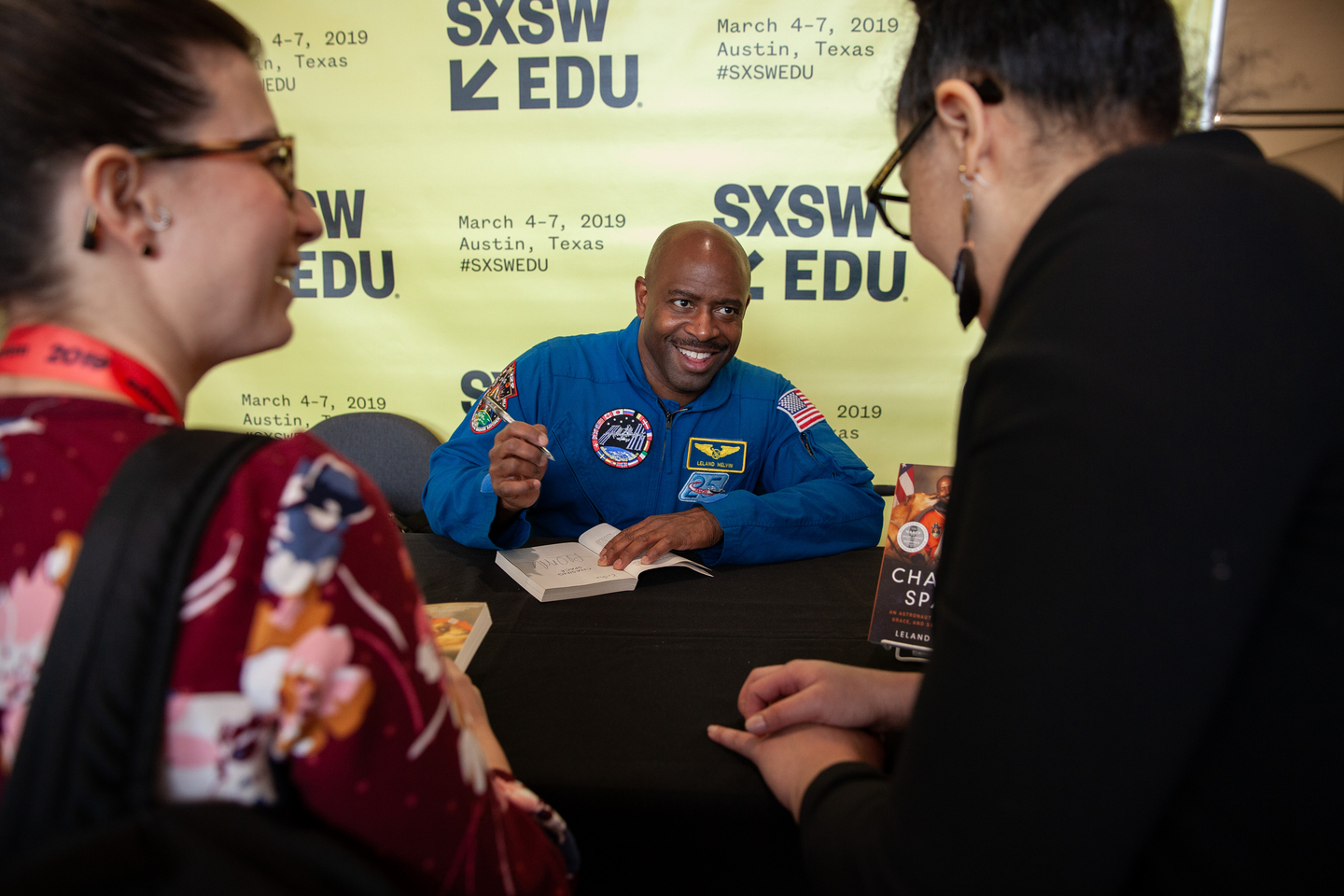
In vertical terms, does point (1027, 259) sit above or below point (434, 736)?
above

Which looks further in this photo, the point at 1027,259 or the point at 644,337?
the point at 644,337

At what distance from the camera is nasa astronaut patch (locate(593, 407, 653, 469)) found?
6.53 ft

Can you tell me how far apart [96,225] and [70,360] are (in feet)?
0.37

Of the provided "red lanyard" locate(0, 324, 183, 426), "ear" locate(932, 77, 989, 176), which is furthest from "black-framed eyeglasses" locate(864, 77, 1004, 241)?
"red lanyard" locate(0, 324, 183, 426)

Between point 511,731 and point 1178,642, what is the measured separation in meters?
0.77

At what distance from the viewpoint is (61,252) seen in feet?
1.88

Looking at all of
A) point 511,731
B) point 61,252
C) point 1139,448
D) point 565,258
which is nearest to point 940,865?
point 1139,448

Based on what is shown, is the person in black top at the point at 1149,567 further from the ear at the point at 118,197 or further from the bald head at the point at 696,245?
the bald head at the point at 696,245

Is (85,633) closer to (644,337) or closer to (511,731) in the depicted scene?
(511,731)

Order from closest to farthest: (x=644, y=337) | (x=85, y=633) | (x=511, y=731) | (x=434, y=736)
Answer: (x=85, y=633) < (x=434, y=736) < (x=511, y=731) < (x=644, y=337)

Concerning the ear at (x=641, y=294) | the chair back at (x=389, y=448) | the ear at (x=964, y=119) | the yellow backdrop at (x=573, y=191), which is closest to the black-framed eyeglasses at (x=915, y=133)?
the ear at (x=964, y=119)

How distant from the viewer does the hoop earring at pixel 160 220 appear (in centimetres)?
59

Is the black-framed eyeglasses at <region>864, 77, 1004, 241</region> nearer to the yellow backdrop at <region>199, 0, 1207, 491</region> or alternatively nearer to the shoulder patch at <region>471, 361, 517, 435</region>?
the shoulder patch at <region>471, 361, 517, 435</region>

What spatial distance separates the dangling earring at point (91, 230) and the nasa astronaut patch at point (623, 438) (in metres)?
1.45
